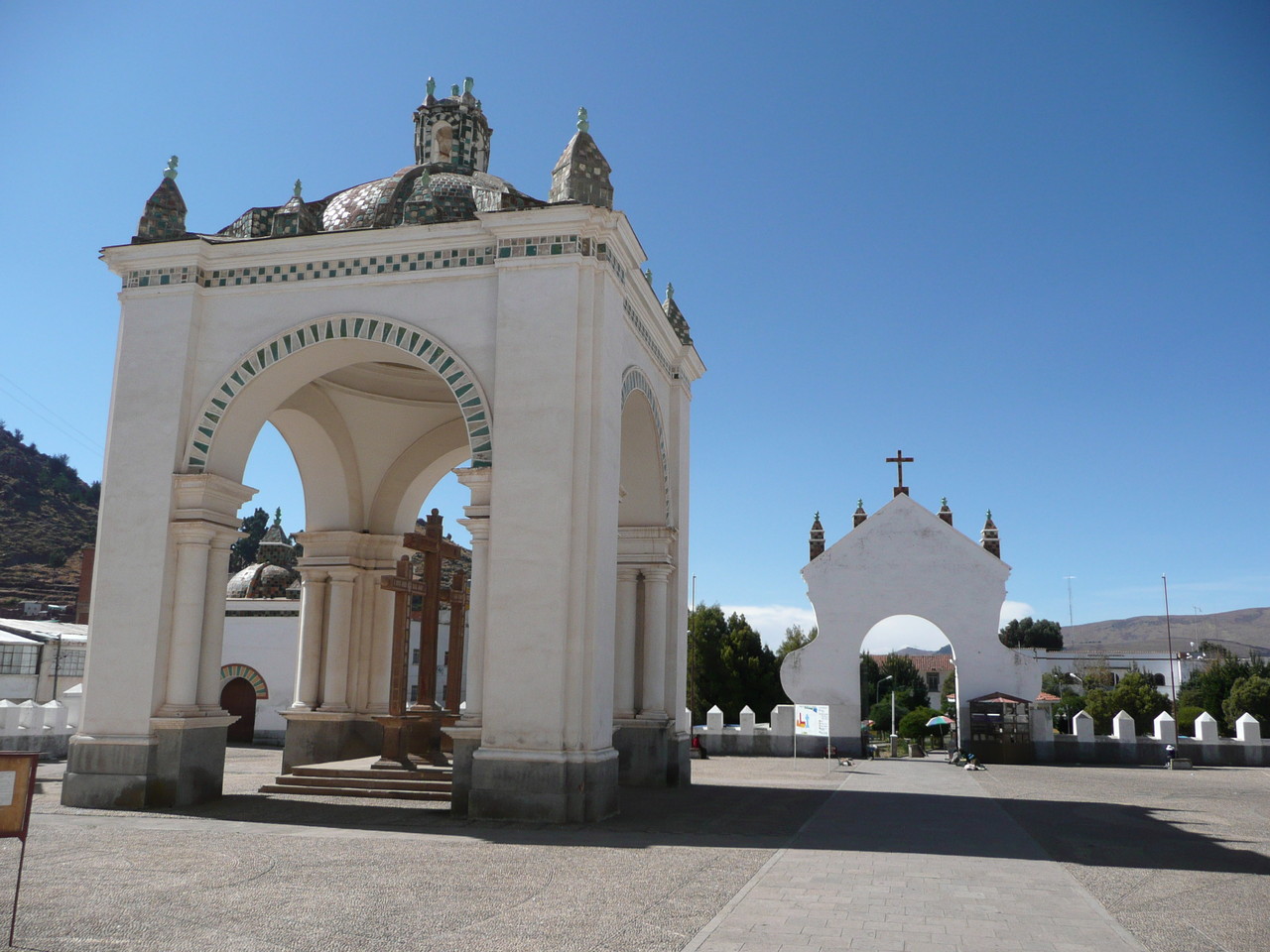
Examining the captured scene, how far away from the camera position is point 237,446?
1131 cm

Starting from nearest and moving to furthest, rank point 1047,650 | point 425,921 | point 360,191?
point 425,921
point 360,191
point 1047,650

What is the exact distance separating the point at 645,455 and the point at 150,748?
6.77 meters

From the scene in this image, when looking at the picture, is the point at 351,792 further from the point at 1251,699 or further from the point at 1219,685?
the point at 1219,685

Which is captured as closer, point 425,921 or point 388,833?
point 425,921

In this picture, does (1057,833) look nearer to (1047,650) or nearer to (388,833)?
(388,833)

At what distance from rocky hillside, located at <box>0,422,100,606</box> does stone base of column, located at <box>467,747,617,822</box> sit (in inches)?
2424

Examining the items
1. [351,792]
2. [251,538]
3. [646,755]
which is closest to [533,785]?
[351,792]

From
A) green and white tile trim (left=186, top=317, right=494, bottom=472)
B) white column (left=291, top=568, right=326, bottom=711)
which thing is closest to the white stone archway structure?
white column (left=291, top=568, right=326, bottom=711)

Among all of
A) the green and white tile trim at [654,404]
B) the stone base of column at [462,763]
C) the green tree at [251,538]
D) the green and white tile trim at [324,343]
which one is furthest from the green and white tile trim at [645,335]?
the green tree at [251,538]

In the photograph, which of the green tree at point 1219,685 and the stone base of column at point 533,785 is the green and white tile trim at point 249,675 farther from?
the green tree at point 1219,685

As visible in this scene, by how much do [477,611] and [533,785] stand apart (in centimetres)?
171

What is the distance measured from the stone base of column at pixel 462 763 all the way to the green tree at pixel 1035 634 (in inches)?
3254

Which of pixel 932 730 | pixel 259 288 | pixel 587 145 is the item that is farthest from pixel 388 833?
pixel 932 730

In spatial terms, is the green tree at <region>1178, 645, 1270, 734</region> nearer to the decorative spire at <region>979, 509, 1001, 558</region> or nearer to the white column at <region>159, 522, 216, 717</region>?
the decorative spire at <region>979, 509, 1001, 558</region>
